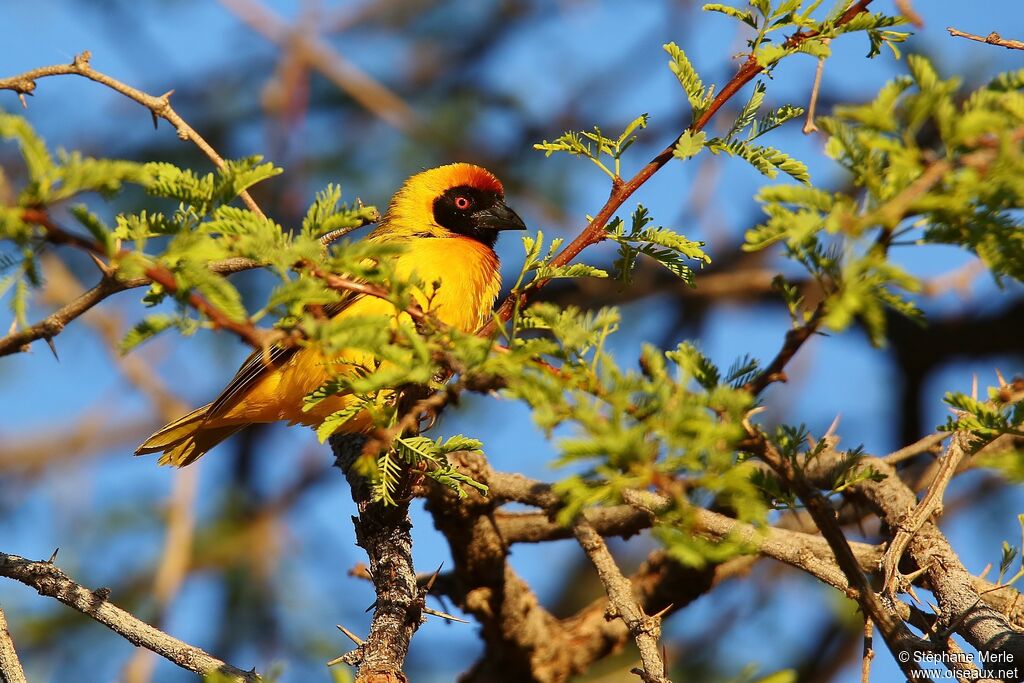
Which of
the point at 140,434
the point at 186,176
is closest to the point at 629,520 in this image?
the point at 186,176

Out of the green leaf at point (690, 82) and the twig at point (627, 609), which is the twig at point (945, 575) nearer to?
the twig at point (627, 609)

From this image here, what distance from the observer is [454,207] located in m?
5.60

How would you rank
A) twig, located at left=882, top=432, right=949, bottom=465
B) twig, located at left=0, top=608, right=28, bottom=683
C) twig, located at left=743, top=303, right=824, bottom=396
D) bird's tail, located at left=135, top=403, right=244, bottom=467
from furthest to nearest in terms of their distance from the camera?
1. bird's tail, located at left=135, top=403, right=244, bottom=467
2. twig, located at left=882, top=432, right=949, bottom=465
3. twig, located at left=0, top=608, right=28, bottom=683
4. twig, located at left=743, top=303, right=824, bottom=396

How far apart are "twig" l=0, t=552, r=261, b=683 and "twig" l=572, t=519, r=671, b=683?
1161mm

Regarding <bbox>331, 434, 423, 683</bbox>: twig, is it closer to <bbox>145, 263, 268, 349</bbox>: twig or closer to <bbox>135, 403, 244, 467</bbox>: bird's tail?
<bbox>135, 403, 244, 467</bbox>: bird's tail

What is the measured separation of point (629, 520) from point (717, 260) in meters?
2.87

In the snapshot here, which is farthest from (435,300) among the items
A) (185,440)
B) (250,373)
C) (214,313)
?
(214,313)

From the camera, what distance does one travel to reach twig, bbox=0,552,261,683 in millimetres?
3002

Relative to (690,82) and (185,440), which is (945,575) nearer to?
(690,82)

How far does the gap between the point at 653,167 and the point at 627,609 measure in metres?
1.53

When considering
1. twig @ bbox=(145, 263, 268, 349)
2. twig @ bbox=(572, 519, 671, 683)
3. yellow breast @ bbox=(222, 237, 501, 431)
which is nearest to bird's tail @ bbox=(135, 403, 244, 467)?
yellow breast @ bbox=(222, 237, 501, 431)

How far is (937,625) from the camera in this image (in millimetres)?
3148

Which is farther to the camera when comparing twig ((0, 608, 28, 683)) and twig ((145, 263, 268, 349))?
twig ((0, 608, 28, 683))

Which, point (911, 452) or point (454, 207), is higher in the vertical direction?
point (454, 207)
